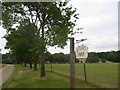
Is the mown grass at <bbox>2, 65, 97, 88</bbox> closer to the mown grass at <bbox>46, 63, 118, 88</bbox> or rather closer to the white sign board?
the mown grass at <bbox>46, 63, 118, 88</bbox>

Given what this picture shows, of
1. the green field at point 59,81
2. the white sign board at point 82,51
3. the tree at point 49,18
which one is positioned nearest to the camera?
the white sign board at point 82,51

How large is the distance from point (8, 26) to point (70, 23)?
583 centimetres

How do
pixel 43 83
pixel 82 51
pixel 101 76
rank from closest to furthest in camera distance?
pixel 82 51 < pixel 43 83 < pixel 101 76

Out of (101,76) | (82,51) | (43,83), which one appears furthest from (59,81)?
(101,76)

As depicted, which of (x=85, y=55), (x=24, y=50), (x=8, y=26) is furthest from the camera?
(x=24, y=50)

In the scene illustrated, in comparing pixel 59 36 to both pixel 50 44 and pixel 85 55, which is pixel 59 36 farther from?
pixel 85 55

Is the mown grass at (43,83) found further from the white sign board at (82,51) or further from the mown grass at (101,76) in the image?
the white sign board at (82,51)

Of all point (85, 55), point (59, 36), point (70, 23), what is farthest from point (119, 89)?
point (70, 23)

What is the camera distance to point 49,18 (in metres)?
24.7

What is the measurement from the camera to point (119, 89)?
1379 cm

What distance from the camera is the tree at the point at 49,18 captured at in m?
23.4

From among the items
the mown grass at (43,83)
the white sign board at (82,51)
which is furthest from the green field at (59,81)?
the white sign board at (82,51)

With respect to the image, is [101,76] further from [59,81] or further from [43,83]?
[43,83]

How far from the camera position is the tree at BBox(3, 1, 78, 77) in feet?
76.9
